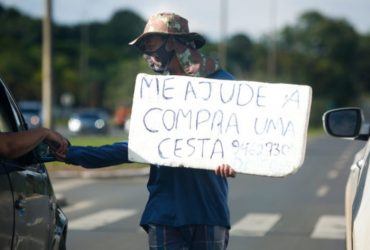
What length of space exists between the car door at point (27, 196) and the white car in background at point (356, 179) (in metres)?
1.59

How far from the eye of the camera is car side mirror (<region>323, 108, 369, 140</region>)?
6121 mm

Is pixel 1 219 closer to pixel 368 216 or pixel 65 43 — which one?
pixel 368 216

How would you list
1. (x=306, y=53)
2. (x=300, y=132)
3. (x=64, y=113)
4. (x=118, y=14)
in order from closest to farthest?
(x=300, y=132)
(x=64, y=113)
(x=306, y=53)
(x=118, y=14)

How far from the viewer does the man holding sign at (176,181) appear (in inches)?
193

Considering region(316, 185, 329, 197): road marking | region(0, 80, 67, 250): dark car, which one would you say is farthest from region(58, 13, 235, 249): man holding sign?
region(316, 185, 329, 197): road marking

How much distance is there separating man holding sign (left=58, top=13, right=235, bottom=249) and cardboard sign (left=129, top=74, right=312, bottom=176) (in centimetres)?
18

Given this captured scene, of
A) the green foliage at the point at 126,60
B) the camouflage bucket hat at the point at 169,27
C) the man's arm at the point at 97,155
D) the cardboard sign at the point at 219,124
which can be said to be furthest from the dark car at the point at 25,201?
the green foliage at the point at 126,60

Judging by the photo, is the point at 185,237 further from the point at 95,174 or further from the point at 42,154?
the point at 95,174

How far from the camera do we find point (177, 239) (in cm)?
493

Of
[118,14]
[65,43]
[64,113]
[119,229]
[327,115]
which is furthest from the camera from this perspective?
[118,14]

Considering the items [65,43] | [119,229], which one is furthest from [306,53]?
[119,229]

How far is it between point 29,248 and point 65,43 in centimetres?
12253

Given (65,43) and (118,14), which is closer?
(65,43)

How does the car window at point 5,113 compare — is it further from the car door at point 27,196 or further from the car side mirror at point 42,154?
the car side mirror at point 42,154
